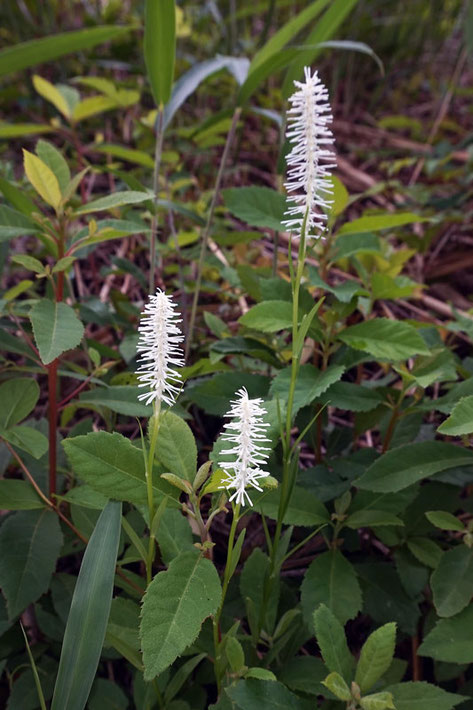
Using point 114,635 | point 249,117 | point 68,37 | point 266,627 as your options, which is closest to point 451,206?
point 249,117

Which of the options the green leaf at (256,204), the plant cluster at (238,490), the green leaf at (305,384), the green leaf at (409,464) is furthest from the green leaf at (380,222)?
the green leaf at (409,464)

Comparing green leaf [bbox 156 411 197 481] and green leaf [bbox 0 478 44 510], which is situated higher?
green leaf [bbox 156 411 197 481]

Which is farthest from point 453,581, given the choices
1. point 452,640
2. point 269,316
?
point 269,316

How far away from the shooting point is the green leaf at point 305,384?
793 mm

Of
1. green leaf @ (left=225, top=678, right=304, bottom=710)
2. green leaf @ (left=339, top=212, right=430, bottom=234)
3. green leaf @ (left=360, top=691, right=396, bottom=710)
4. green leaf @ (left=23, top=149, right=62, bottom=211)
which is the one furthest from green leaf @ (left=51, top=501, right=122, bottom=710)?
green leaf @ (left=339, top=212, right=430, bottom=234)

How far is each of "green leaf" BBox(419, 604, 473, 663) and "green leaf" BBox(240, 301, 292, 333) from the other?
0.43m

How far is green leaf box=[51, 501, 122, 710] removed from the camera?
1.87 ft

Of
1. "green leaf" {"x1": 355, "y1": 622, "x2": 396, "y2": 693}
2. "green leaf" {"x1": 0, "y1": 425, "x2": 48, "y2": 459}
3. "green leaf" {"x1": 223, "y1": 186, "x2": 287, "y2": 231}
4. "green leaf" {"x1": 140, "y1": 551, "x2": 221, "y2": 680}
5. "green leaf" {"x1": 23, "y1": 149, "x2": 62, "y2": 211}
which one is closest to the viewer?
"green leaf" {"x1": 140, "y1": 551, "x2": 221, "y2": 680}

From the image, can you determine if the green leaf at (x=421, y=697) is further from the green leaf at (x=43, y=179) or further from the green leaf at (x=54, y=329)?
the green leaf at (x=43, y=179)

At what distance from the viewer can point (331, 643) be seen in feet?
2.16

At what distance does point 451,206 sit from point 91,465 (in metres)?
1.50

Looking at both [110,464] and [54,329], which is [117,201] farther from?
[110,464]

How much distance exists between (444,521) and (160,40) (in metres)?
0.85

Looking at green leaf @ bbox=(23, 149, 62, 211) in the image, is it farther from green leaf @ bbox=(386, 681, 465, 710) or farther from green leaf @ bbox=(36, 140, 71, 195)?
green leaf @ bbox=(386, 681, 465, 710)
